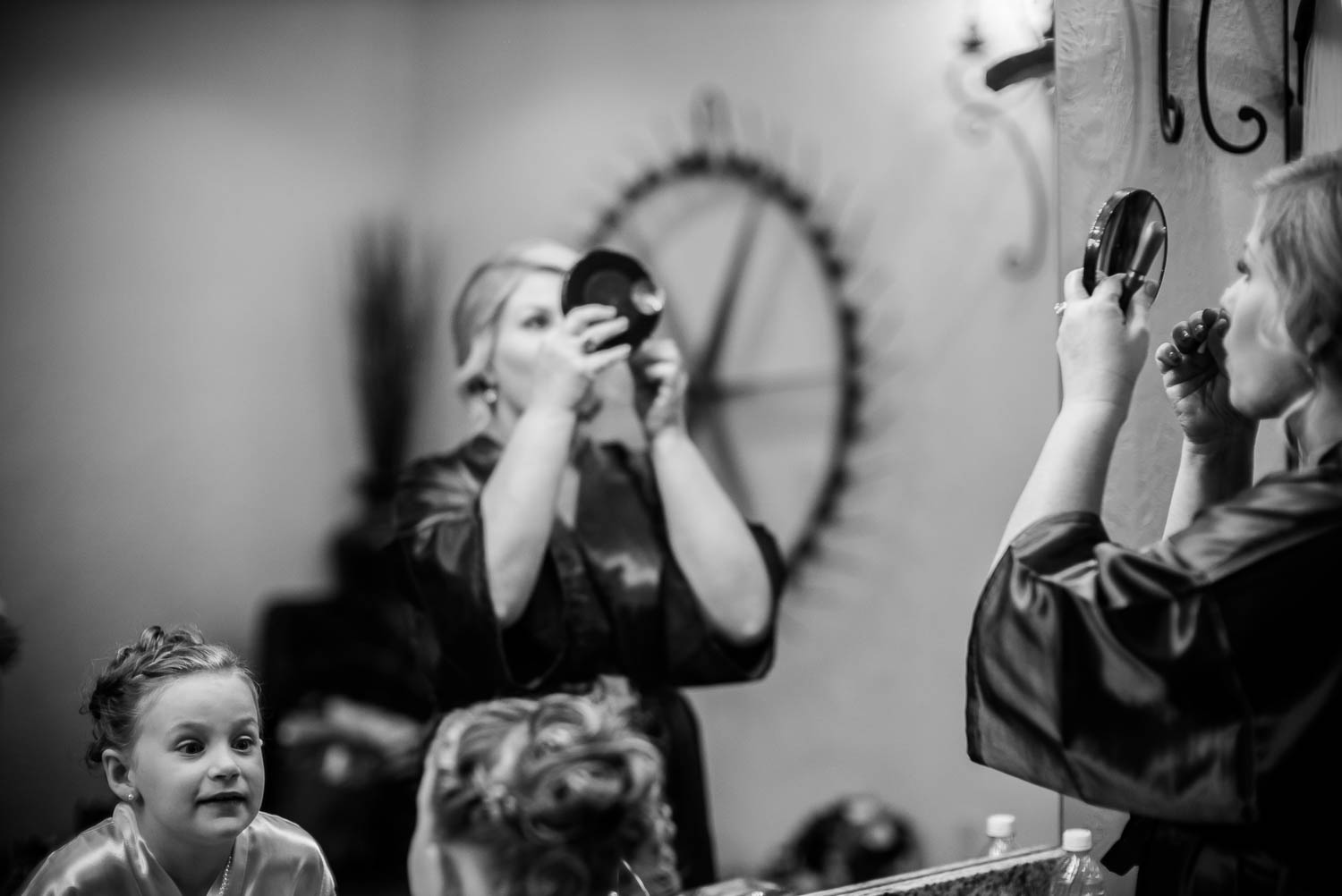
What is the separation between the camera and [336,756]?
5.41ft

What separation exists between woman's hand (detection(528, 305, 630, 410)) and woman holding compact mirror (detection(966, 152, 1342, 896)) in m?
0.84

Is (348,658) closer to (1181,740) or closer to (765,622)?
(765,622)

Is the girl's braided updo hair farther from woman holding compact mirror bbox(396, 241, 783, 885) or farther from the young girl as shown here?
woman holding compact mirror bbox(396, 241, 783, 885)

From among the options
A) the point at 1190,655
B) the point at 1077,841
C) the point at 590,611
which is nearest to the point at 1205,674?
the point at 1190,655

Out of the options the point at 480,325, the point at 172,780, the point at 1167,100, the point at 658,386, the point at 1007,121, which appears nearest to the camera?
the point at 172,780

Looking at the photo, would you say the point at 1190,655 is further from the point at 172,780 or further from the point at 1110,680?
the point at 172,780

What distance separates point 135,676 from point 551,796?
0.78 m

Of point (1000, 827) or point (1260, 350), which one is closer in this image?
point (1260, 350)

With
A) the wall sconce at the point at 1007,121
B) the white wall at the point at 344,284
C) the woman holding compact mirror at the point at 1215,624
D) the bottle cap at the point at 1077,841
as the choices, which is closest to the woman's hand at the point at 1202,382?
the woman holding compact mirror at the point at 1215,624

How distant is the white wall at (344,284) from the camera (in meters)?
1.46

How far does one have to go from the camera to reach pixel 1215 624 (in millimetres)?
1015

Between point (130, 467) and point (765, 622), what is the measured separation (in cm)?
99

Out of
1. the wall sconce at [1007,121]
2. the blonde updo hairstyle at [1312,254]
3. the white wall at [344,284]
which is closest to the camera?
the blonde updo hairstyle at [1312,254]

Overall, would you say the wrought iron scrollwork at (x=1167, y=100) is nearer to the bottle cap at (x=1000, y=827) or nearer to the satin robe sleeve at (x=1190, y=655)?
the satin robe sleeve at (x=1190, y=655)
